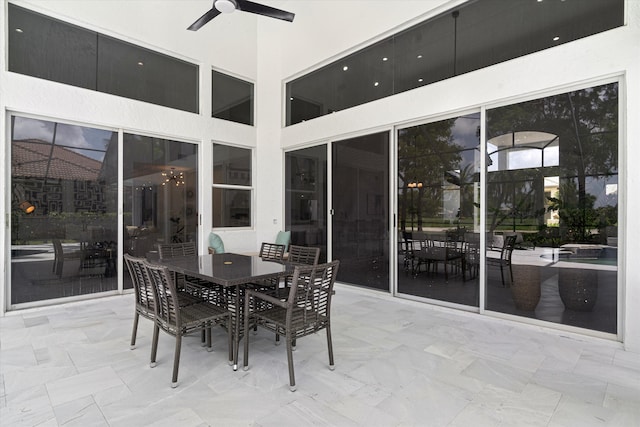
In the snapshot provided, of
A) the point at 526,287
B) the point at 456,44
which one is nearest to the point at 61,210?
the point at 456,44

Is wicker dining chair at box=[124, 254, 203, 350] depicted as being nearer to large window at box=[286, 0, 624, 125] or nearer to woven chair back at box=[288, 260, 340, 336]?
woven chair back at box=[288, 260, 340, 336]

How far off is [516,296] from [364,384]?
241 cm

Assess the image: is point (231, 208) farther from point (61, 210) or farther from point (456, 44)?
point (456, 44)

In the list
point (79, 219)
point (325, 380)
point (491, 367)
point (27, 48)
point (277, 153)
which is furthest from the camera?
point (277, 153)

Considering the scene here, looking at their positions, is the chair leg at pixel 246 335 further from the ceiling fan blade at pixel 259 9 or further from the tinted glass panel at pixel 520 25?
the tinted glass panel at pixel 520 25

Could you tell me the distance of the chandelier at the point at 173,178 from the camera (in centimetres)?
546

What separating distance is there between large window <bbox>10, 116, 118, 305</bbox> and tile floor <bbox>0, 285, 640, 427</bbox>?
896 millimetres

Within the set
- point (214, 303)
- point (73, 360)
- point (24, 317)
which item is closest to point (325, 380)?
point (214, 303)

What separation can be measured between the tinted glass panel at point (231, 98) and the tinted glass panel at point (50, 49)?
1.88 meters

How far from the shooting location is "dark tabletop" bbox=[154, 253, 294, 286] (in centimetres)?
252

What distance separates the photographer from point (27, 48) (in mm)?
4223

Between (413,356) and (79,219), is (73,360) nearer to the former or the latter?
(79,219)

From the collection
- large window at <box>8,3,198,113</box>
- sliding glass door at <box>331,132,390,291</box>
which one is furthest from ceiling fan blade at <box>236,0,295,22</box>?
large window at <box>8,3,198,113</box>

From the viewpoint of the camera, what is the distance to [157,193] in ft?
17.5
